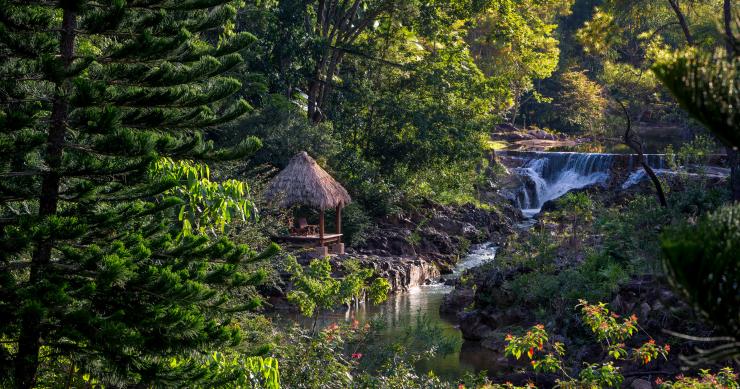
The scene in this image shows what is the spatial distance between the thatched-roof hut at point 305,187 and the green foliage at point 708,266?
1465cm

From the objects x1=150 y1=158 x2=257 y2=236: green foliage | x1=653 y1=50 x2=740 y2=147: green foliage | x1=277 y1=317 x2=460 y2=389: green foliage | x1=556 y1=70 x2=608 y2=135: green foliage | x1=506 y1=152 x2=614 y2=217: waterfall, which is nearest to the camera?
x1=653 y1=50 x2=740 y2=147: green foliage

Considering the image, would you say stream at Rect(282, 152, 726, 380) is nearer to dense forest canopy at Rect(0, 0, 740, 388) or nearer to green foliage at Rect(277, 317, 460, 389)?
dense forest canopy at Rect(0, 0, 740, 388)

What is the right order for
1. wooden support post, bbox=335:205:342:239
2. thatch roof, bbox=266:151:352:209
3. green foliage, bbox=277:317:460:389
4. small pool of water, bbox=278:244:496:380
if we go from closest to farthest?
green foliage, bbox=277:317:460:389 → small pool of water, bbox=278:244:496:380 → thatch roof, bbox=266:151:352:209 → wooden support post, bbox=335:205:342:239

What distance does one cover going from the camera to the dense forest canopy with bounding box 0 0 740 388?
5992mm

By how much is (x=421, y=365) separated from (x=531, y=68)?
42.7 feet

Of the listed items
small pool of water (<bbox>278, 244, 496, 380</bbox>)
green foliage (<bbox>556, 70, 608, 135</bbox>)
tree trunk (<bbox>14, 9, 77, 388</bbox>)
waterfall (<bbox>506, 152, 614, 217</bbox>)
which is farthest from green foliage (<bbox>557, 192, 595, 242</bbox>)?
green foliage (<bbox>556, 70, 608, 135</bbox>)

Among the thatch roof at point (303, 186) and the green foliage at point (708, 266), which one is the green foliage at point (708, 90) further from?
the thatch roof at point (303, 186)

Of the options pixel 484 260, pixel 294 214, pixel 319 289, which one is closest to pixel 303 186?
pixel 294 214

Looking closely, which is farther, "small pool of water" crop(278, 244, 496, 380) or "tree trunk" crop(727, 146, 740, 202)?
"tree trunk" crop(727, 146, 740, 202)

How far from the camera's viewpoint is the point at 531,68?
2320 cm

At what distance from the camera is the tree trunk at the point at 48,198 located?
6141mm

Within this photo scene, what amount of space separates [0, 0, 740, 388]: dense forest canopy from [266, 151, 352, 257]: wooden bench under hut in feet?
0.72

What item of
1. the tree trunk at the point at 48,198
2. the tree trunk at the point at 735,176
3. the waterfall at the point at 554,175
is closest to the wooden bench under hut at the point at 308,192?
the tree trunk at the point at 735,176

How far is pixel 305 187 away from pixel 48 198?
35.7 ft
